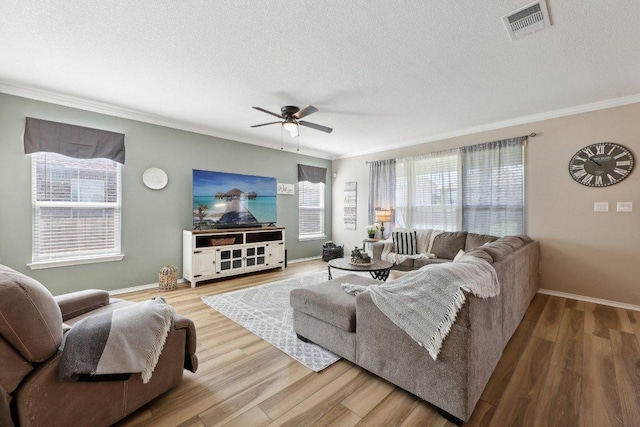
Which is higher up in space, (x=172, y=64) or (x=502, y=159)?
(x=172, y=64)

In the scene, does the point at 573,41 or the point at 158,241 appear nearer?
the point at 573,41

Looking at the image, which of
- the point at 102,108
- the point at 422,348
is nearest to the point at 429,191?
the point at 422,348

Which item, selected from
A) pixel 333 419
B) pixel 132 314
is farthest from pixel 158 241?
pixel 333 419

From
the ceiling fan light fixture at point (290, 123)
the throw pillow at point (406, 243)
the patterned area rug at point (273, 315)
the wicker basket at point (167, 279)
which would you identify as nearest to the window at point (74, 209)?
the wicker basket at point (167, 279)

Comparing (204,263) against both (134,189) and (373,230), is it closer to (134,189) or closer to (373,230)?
(134,189)

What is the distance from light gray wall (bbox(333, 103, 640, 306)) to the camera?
3.21m

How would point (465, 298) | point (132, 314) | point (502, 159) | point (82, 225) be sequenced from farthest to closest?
point (502, 159), point (82, 225), point (132, 314), point (465, 298)

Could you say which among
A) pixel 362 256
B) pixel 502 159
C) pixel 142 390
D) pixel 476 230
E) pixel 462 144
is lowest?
pixel 142 390

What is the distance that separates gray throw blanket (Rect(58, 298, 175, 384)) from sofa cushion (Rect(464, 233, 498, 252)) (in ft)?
13.3

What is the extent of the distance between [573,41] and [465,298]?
2335 mm

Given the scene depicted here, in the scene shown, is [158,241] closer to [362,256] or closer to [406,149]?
[362,256]

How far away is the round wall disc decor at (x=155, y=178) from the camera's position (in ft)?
13.0

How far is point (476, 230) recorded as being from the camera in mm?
4344

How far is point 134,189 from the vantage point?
388cm
